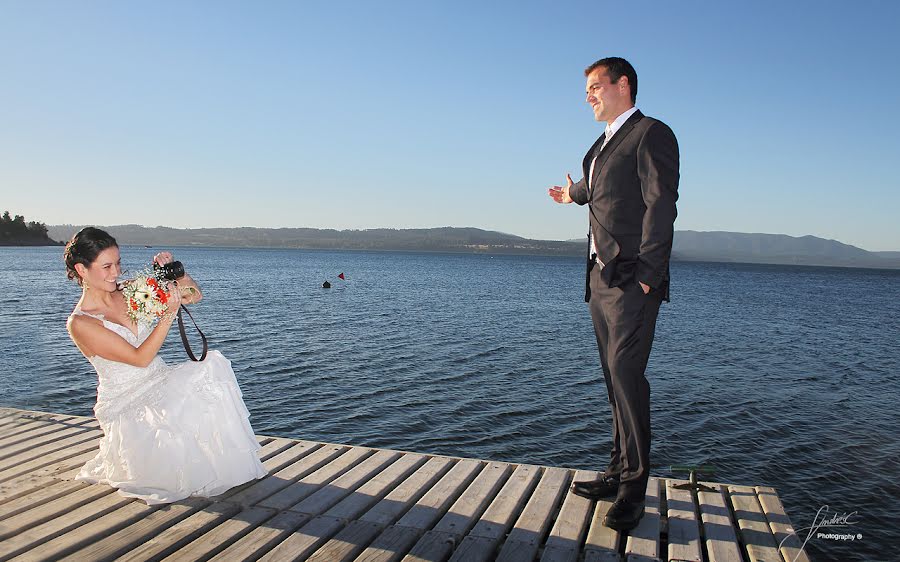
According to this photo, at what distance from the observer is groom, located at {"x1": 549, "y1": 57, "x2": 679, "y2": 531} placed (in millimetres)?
4551

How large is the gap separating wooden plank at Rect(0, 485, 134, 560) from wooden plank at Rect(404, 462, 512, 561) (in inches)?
104

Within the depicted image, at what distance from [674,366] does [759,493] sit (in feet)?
58.1

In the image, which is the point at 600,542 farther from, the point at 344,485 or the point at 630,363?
the point at 344,485

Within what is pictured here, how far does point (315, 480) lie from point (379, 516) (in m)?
1.04

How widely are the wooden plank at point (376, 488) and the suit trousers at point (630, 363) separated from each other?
209 centimetres

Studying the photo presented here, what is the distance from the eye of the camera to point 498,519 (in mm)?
4984

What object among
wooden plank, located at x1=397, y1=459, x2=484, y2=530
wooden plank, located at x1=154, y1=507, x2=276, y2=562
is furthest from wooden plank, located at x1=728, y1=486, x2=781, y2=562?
wooden plank, located at x1=154, y1=507, x2=276, y2=562

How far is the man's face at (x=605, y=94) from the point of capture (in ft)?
→ 16.1

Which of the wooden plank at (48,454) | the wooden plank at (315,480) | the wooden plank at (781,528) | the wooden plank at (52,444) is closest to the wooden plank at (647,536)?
the wooden plank at (781,528)

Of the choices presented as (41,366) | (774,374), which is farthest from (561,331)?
(41,366)

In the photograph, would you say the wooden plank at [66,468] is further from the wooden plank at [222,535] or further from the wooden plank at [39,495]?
the wooden plank at [222,535]

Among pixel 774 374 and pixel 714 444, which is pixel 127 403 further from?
pixel 774 374

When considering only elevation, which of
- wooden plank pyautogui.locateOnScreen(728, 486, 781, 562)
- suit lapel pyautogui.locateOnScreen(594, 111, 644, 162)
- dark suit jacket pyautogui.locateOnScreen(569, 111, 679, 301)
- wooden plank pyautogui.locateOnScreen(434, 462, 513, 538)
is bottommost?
wooden plank pyautogui.locateOnScreen(728, 486, 781, 562)
